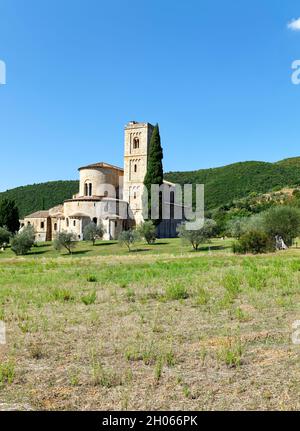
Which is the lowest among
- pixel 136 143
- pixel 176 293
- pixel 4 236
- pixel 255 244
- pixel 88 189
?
pixel 176 293

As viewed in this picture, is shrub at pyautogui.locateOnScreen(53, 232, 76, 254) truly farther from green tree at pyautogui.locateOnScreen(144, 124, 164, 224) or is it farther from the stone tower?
the stone tower

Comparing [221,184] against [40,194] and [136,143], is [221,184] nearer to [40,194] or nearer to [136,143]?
[136,143]

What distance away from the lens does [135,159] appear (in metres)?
59.8

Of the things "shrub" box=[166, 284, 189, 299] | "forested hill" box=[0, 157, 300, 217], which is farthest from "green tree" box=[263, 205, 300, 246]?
"forested hill" box=[0, 157, 300, 217]

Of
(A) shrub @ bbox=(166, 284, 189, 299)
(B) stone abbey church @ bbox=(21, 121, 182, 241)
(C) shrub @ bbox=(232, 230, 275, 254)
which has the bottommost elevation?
(A) shrub @ bbox=(166, 284, 189, 299)

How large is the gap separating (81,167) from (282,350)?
55589 mm

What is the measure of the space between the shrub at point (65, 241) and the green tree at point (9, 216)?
704 inches

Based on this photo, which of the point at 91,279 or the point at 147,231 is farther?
the point at 147,231

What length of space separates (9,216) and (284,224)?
4003 cm

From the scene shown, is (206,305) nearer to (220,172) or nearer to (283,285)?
(283,285)

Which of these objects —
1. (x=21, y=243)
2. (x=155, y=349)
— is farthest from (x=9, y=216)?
(x=155, y=349)

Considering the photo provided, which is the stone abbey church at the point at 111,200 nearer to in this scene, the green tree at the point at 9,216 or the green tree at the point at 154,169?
the green tree at the point at 9,216

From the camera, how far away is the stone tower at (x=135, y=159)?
190ft

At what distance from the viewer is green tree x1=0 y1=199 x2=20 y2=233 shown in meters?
58.7
